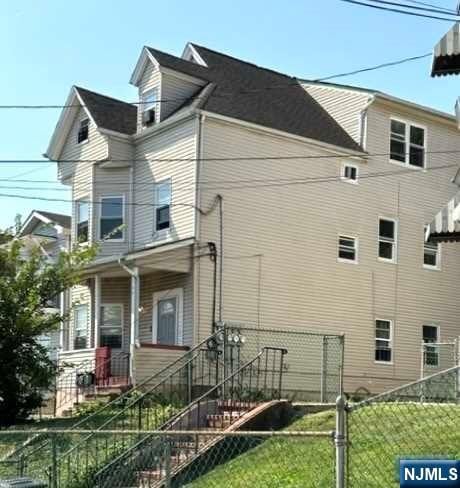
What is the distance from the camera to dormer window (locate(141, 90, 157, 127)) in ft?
84.3

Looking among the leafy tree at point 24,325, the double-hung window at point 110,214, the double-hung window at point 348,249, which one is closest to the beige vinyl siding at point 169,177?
the double-hung window at point 110,214

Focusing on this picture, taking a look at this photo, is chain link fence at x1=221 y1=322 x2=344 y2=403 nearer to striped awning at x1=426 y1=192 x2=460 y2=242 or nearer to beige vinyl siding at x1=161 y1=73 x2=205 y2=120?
beige vinyl siding at x1=161 y1=73 x2=205 y2=120

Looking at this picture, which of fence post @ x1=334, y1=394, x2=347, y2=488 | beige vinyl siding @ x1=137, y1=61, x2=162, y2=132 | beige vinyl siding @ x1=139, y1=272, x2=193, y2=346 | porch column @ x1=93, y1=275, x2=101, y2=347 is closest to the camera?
fence post @ x1=334, y1=394, x2=347, y2=488

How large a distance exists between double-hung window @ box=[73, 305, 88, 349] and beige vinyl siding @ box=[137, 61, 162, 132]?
18.9 feet

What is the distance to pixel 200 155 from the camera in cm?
2334

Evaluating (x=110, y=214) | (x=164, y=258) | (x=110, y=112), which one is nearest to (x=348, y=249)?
(x=164, y=258)

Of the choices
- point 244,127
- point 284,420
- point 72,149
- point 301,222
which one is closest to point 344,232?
point 301,222

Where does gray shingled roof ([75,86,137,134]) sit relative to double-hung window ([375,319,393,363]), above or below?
above

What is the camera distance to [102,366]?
23297mm

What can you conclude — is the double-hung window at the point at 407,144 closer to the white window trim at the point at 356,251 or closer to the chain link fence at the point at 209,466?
the white window trim at the point at 356,251

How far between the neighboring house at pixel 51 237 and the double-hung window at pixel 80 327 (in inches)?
21.4

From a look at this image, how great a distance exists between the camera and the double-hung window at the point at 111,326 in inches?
1001

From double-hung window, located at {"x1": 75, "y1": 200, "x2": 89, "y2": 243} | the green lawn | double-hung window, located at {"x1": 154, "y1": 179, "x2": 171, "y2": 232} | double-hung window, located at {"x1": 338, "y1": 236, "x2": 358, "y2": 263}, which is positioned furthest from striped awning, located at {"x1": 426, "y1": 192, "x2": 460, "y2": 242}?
double-hung window, located at {"x1": 75, "y1": 200, "x2": 89, "y2": 243}

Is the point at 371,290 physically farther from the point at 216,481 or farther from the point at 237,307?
the point at 216,481
